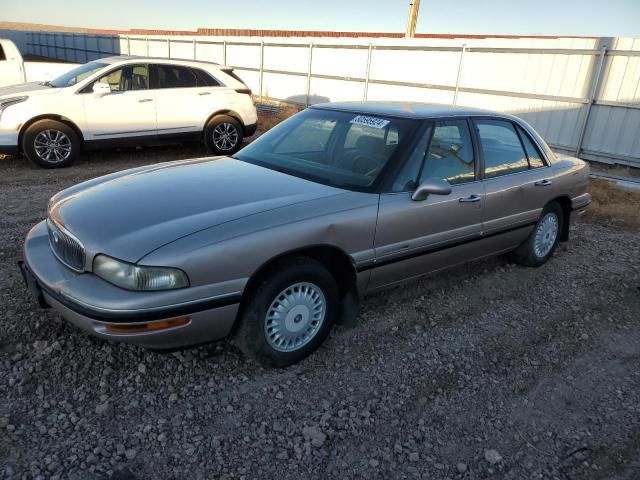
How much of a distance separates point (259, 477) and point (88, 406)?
1.05m

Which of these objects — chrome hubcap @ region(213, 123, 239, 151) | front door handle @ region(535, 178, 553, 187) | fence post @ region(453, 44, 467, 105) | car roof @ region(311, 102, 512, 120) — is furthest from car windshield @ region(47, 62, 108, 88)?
fence post @ region(453, 44, 467, 105)

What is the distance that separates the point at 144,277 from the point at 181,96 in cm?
681

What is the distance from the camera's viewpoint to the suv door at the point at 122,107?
7.89 m

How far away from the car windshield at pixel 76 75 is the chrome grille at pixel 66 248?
5.75 meters

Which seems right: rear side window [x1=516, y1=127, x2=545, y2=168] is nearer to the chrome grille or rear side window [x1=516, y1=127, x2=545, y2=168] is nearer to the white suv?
the chrome grille

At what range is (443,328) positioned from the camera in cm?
377

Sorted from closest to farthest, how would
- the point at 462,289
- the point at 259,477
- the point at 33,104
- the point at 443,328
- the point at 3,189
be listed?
the point at 259,477 < the point at 443,328 < the point at 462,289 < the point at 3,189 < the point at 33,104

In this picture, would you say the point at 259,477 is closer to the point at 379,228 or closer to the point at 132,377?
the point at 132,377

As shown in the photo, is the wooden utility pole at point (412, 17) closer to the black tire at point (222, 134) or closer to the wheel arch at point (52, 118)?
the black tire at point (222, 134)

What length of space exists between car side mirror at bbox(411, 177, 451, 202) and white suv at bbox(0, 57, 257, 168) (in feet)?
20.0

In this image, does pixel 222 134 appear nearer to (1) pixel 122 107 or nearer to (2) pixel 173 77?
(2) pixel 173 77

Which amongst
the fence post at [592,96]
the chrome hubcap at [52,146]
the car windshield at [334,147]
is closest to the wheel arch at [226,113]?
the chrome hubcap at [52,146]

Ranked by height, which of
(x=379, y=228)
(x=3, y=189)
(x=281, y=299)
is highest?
(x=379, y=228)

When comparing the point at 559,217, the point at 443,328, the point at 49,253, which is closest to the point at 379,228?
the point at 443,328
